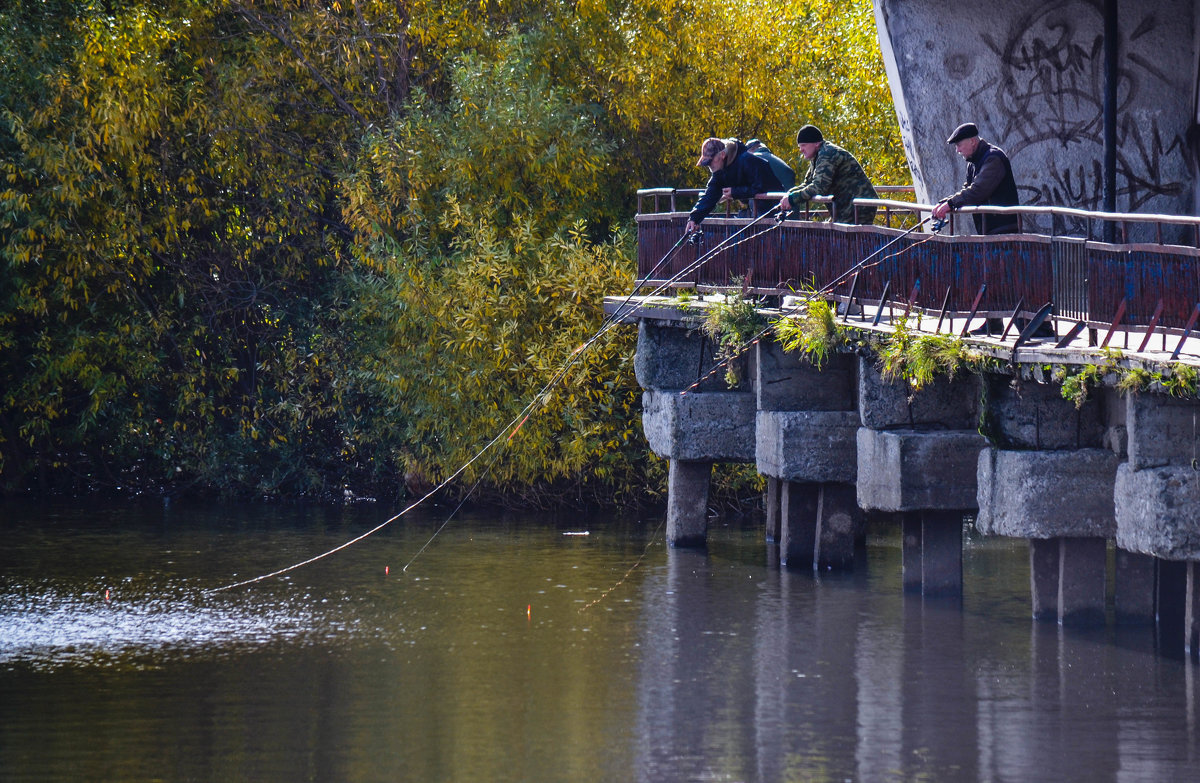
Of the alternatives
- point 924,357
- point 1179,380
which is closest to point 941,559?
point 924,357

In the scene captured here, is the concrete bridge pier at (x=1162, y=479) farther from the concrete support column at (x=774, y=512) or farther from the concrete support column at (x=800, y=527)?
the concrete support column at (x=774, y=512)

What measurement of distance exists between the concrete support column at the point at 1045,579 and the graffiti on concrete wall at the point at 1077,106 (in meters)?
5.15

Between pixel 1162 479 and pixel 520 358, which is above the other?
pixel 520 358

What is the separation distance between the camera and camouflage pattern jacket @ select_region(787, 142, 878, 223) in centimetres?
1534

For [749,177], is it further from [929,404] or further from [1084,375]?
[1084,375]

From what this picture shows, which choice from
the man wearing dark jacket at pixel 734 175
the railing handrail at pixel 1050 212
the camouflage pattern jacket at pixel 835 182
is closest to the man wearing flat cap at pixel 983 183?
the railing handrail at pixel 1050 212

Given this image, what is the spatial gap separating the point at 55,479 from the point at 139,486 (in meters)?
Result: 1.12

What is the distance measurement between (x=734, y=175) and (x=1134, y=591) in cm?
547

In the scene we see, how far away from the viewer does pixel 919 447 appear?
14.1 metres

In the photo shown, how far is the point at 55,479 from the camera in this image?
81.8 feet

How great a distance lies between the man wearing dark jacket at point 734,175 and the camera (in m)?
16.6

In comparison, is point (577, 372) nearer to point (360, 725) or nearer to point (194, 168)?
point (194, 168)

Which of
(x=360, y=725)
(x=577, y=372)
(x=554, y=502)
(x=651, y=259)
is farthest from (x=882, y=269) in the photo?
(x=554, y=502)

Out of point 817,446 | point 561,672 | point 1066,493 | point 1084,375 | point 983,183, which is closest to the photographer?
point 1084,375
